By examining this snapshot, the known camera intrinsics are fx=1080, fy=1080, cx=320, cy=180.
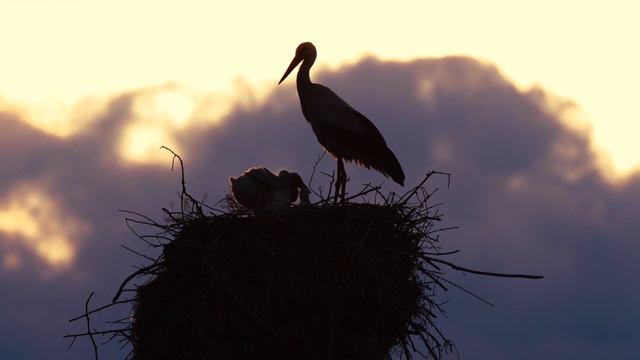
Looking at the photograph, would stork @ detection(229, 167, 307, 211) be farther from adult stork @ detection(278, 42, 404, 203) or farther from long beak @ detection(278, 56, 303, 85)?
long beak @ detection(278, 56, 303, 85)

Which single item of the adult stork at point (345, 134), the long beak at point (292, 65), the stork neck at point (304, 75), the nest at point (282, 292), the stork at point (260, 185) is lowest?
the nest at point (282, 292)

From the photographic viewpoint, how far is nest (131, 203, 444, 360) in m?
8.58

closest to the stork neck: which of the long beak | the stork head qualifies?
the stork head

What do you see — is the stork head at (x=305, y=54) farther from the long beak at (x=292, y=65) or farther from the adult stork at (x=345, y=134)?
the adult stork at (x=345, y=134)

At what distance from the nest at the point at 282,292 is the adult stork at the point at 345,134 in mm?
3262

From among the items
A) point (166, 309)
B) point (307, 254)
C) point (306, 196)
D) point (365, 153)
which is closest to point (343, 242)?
point (307, 254)

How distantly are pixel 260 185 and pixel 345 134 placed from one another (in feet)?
4.52

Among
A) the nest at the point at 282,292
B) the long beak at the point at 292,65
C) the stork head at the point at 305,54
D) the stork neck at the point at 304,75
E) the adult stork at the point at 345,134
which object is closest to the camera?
the nest at the point at 282,292

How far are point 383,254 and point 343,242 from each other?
0.54m

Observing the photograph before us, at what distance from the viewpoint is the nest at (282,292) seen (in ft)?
28.1

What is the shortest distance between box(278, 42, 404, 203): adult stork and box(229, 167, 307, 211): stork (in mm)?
778

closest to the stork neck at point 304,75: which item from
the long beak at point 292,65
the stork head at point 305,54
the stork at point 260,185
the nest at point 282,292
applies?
the stork head at point 305,54

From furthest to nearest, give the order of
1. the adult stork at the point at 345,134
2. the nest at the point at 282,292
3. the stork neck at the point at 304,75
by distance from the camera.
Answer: the stork neck at the point at 304,75
the adult stork at the point at 345,134
the nest at the point at 282,292

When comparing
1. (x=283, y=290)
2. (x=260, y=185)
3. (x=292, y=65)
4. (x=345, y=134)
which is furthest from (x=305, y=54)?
(x=283, y=290)
